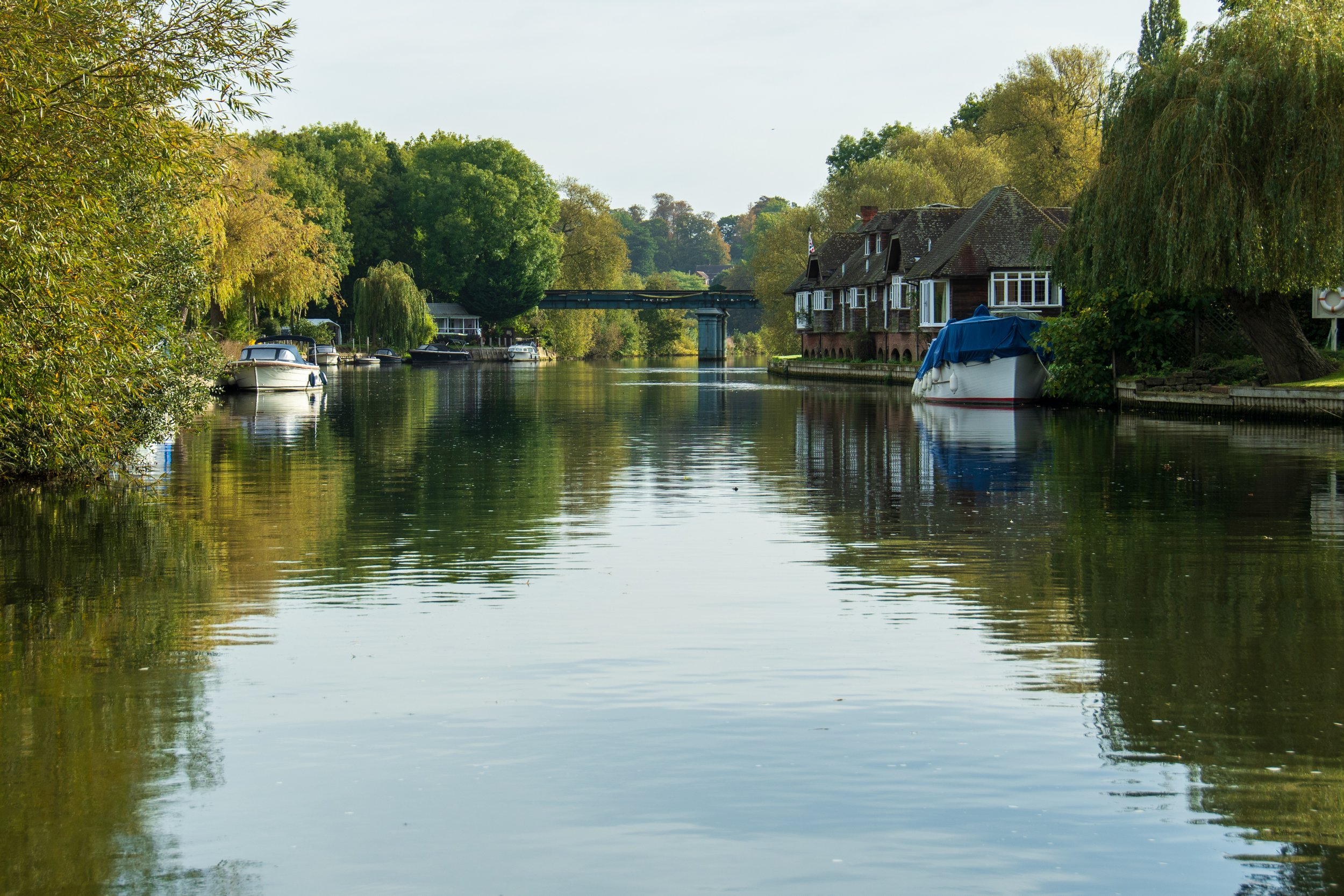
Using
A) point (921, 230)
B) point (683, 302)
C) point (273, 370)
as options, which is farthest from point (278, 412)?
point (683, 302)

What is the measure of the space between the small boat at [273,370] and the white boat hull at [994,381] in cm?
2604

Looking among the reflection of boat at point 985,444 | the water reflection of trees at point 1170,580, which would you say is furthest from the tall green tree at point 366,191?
the water reflection of trees at point 1170,580

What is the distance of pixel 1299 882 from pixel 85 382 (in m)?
12.6

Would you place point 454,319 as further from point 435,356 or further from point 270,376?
point 270,376

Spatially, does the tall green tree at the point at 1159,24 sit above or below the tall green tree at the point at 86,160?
above

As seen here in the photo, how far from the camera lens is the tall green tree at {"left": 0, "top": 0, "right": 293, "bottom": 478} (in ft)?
43.4

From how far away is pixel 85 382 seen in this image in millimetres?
14969

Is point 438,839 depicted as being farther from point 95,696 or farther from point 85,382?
point 85,382

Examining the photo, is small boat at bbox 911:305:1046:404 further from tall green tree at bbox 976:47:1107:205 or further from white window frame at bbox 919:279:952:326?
tall green tree at bbox 976:47:1107:205

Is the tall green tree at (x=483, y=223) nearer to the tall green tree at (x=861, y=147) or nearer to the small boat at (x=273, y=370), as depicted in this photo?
the tall green tree at (x=861, y=147)

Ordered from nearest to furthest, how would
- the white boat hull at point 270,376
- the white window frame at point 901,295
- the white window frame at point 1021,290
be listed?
the white boat hull at point 270,376 < the white window frame at point 1021,290 < the white window frame at point 901,295

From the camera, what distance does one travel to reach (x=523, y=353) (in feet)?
438

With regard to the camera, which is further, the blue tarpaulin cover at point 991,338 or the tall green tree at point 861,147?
the tall green tree at point 861,147

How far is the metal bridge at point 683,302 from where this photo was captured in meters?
144
